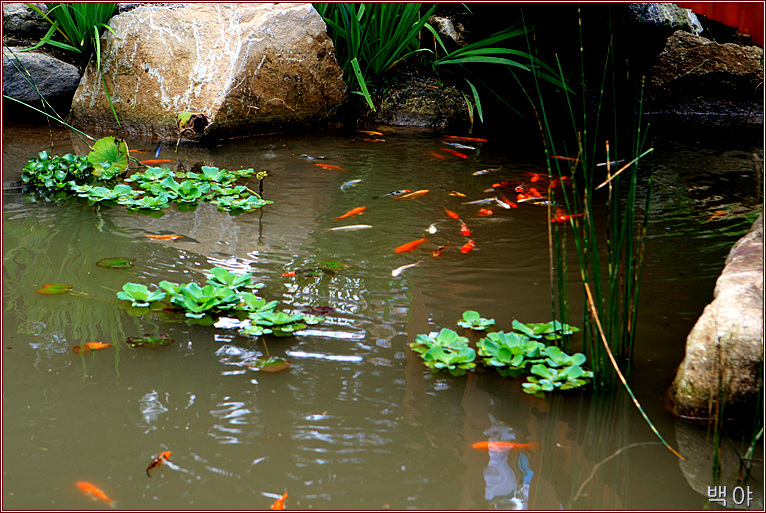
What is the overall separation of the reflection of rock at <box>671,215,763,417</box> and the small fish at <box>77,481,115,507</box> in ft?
4.99

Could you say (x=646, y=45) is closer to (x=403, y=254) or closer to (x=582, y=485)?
(x=403, y=254)

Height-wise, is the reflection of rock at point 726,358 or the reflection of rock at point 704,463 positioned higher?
the reflection of rock at point 726,358

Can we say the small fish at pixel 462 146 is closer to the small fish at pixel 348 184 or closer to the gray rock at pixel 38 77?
the small fish at pixel 348 184

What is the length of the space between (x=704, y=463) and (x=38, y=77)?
5.17 metres

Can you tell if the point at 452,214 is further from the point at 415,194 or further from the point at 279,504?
the point at 279,504

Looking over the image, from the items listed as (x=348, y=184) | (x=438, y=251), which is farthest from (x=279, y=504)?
(x=348, y=184)

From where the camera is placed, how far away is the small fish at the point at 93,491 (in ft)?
4.65

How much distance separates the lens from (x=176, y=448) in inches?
62.6

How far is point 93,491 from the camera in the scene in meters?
1.44

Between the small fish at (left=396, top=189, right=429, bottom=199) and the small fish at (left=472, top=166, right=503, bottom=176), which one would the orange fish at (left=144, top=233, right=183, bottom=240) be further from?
the small fish at (left=472, top=166, right=503, bottom=176)

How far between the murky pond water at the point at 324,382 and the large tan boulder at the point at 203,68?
5.06ft

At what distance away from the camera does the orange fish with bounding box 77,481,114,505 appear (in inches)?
55.9

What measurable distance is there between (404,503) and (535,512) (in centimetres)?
31

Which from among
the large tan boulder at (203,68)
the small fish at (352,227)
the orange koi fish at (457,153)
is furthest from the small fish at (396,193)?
the large tan boulder at (203,68)
